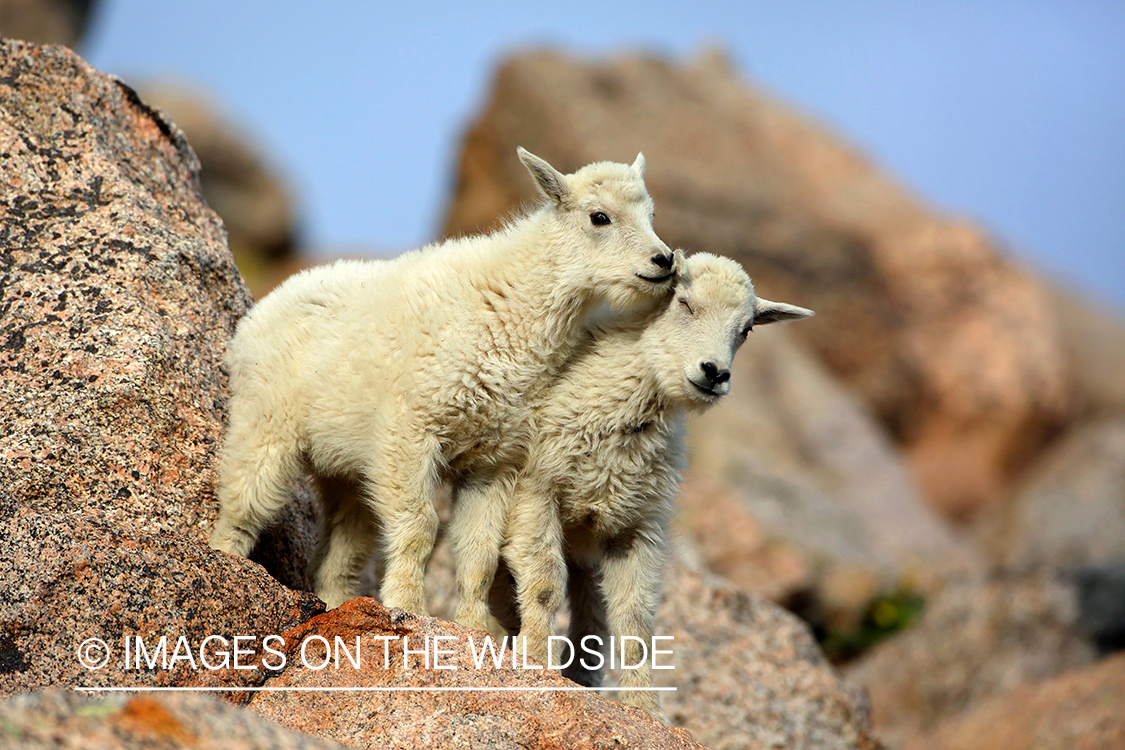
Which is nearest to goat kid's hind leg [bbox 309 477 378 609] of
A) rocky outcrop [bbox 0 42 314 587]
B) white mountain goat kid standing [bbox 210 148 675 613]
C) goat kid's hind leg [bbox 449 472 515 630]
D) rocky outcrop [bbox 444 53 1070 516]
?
white mountain goat kid standing [bbox 210 148 675 613]

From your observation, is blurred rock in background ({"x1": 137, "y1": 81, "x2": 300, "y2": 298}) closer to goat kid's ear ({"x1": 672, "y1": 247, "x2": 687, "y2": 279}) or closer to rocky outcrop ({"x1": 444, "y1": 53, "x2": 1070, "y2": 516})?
rocky outcrop ({"x1": 444, "y1": 53, "x2": 1070, "y2": 516})

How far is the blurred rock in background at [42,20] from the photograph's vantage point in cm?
2156

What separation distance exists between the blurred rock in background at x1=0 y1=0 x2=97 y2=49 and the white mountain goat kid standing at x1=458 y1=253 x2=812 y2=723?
18.8 m

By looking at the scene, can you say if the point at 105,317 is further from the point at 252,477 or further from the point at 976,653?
the point at 976,653

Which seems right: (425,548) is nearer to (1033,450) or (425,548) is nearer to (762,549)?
(762,549)

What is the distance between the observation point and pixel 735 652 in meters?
8.53

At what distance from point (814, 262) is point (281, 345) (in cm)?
1648

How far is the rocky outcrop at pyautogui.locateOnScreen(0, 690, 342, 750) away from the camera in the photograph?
3346 millimetres

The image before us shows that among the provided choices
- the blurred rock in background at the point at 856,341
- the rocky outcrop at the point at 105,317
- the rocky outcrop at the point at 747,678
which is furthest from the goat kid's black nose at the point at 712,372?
the blurred rock in background at the point at 856,341

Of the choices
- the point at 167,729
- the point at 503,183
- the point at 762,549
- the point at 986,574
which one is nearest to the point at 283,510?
the point at 167,729

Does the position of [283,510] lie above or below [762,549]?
below

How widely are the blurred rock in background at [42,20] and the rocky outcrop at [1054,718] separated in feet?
64.1

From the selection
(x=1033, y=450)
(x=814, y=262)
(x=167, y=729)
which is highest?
(x=814, y=262)

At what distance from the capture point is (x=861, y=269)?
2170cm
